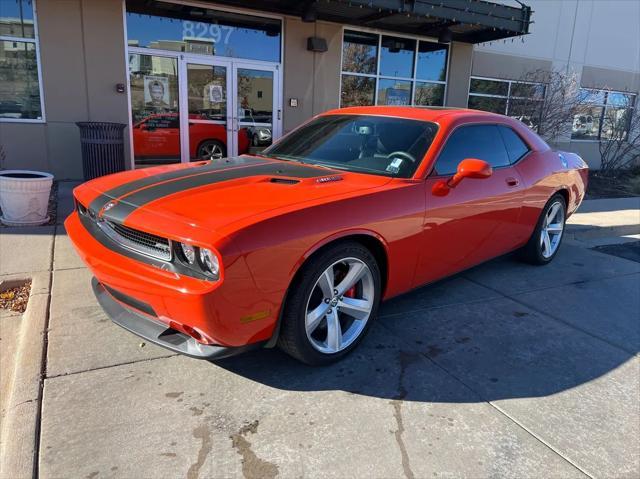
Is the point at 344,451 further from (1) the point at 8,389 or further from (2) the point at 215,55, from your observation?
(2) the point at 215,55

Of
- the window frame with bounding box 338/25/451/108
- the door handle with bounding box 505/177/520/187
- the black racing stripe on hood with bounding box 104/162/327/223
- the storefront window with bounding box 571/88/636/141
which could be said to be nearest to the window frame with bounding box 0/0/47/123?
the window frame with bounding box 338/25/451/108

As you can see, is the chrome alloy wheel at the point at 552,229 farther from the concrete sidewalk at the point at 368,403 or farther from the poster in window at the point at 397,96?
the poster in window at the point at 397,96

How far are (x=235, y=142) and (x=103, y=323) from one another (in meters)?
7.22

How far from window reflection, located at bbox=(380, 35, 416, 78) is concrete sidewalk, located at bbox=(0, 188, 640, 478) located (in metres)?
9.18

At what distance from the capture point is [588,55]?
50.3 ft

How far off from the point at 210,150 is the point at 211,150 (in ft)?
0.07

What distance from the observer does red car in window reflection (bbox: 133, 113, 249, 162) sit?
9.53 m

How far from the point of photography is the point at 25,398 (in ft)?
9.02

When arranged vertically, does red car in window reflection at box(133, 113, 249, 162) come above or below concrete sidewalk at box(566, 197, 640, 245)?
above

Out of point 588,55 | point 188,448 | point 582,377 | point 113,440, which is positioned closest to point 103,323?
point 113,440

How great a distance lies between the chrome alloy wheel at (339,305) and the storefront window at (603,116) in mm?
14662

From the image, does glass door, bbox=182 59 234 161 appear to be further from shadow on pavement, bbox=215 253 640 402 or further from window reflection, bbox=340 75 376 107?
shadow on pavement, bbox=215 253 640 402

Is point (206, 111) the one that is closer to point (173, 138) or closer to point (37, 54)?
point (173, 138)

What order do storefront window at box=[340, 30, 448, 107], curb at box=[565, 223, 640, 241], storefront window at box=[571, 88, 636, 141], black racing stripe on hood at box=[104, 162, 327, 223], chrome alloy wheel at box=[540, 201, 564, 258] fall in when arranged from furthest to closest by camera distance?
storefront window at box=[571, 88, 636, 141], storefront window at box=[340, 30, 448, 107], curb at box=[565, 223, 640, 241], chrome alloy wheel at box=[540, 201, 564, 258], black racing stripe on hood at box=[104, 162, 327, 223]
